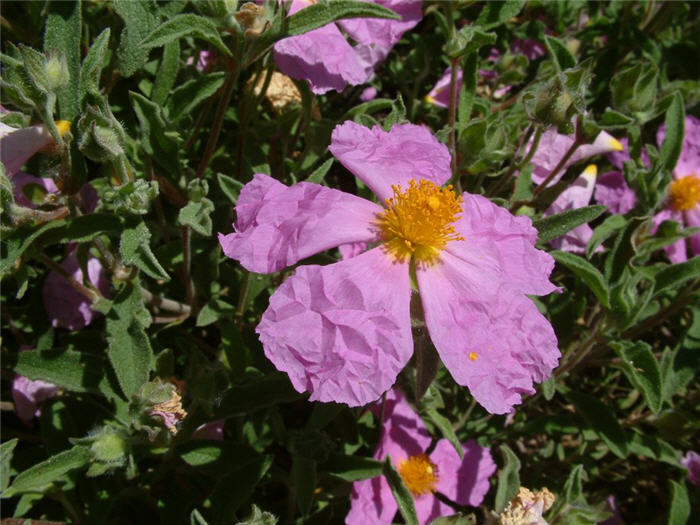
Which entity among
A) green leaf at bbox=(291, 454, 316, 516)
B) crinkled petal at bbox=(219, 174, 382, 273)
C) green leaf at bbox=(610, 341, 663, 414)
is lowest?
green leaf at bbox=(291, 454, 316, 516)

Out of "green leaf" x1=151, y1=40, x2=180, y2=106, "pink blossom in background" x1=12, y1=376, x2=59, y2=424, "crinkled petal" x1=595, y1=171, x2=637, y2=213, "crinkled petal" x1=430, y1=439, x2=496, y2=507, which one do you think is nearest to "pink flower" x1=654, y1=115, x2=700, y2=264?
"crinkled petal" x1=595, y1=171, x2=637, y2=213

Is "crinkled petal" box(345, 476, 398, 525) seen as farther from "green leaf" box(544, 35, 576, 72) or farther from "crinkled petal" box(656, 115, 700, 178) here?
"crinkled petal" box(656, 115, 700, 178)

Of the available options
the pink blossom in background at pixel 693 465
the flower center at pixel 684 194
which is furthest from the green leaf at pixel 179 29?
the pink blossom in background at pixel 693 465

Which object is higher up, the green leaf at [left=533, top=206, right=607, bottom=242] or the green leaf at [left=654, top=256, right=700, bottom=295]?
the green leaf at [left=533, top=206, right=607, bottom=242]

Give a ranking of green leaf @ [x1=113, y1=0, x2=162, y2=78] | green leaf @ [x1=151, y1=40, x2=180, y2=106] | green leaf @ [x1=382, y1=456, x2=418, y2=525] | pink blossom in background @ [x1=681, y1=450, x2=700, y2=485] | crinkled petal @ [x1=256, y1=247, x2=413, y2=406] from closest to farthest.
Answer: crinkled petal @ [x1=256, y1=247, x2=413, y2=406] < green leaf @ [x1=382, y1=456, x2=418, y2=525] < green leaf @ [x1=113, y1=0, x2=162, y2=78] < green leaf @ [x1=151, y1=40, x2=180, y2=106] < pink blossom in background @ [x1=681, y1=450, x2=700, y2=485]

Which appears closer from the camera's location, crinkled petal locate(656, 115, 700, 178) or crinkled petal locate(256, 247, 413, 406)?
crinkled petal locate(256, 247, 413, 406)

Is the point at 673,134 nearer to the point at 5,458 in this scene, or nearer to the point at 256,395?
the point at 256,395

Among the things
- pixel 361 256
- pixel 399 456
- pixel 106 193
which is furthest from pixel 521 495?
pixel 106 193

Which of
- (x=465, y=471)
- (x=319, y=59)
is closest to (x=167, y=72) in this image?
(x=319, y=59)
